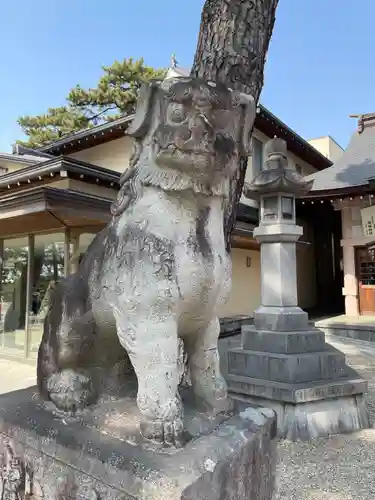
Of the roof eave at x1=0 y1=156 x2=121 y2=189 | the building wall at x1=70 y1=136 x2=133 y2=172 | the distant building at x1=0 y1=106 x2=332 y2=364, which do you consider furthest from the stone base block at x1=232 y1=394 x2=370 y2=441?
the building wall at x1=70 y1=136 x2=133 y2=172

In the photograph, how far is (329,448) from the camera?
3443mm

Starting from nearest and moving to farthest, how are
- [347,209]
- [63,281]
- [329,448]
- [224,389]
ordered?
[224,389]
[63,281]
[329,448]
[347,209]

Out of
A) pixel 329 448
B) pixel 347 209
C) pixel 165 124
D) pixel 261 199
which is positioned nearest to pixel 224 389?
pixel 165 124

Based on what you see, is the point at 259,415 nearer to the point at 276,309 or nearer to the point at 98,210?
the point at 276,309

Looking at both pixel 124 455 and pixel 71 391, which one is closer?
pixel 124 455

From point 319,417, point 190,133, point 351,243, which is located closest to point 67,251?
point 319,417

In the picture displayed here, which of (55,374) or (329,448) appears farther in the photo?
(329,448)

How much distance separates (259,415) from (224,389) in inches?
8.8

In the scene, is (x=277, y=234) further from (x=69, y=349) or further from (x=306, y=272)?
(x=306, y=272)

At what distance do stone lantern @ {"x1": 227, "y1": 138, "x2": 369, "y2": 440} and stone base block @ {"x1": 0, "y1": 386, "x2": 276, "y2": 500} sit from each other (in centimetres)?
203

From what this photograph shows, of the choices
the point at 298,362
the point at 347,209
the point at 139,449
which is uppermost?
the point at 347,209

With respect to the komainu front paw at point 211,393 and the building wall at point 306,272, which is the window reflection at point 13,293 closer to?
the komainu front paw at point 211,393

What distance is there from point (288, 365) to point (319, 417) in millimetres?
547

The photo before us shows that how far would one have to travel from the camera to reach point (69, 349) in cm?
161
